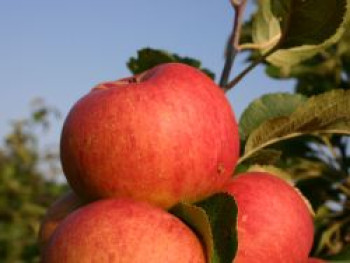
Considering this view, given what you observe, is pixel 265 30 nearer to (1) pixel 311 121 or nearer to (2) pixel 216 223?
(1) pixel 311 121

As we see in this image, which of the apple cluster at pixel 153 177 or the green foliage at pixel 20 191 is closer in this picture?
the apple cluster at pixel 153 177

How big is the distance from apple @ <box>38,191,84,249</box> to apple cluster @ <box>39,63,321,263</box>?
0.07 meters

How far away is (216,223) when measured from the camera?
1029mm

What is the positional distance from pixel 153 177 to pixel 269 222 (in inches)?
8.2

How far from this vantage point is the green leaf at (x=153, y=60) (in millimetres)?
1414

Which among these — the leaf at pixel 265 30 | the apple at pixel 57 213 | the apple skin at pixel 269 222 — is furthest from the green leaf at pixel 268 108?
the apple at pixel 57 213

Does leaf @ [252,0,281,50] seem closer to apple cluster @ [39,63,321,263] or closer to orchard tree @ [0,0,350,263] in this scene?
orchard tree @ [0,0,350,263]

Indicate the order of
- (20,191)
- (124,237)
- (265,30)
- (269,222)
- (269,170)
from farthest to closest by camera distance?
(20,191)
(265,30)
(269,170)
(269,222)
(124,237)

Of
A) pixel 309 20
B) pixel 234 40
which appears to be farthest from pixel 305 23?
pixel 234 40

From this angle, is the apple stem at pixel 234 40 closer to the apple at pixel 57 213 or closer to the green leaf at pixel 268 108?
the green leaf at pixel 268 108

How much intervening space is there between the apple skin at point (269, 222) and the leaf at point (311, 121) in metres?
0.10

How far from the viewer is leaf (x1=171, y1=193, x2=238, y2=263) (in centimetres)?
100

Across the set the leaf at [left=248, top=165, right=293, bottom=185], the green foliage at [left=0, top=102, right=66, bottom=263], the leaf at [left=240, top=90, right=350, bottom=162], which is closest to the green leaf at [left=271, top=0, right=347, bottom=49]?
the leaf at [left=240, top=90, right=350, bottom=162]

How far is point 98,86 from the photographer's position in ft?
3.90
